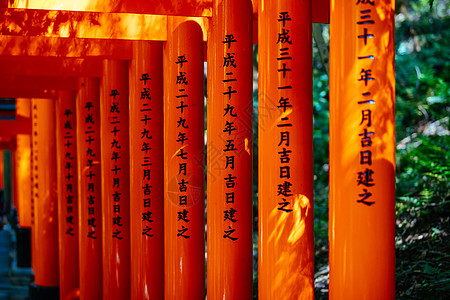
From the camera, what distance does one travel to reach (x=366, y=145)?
4262 mm

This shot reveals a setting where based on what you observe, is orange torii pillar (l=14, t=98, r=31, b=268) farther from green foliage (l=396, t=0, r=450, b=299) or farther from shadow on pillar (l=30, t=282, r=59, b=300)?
green foliage (l=396, t=0, r=450, b=299)

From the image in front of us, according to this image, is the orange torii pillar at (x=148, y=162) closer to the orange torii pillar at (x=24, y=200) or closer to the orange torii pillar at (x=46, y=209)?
the orange torii pillar at (x=46, y=209)

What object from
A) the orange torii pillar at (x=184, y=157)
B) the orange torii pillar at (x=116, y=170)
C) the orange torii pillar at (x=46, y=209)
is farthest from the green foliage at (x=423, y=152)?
the orange torii pillar at (x=46, y=209)

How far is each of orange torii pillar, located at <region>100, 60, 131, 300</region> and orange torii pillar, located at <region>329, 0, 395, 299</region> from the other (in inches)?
174

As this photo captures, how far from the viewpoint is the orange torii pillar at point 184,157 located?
21.8 ft

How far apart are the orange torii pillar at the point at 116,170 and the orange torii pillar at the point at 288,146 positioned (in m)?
3.55

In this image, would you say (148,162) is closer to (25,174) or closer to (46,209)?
(46,209)


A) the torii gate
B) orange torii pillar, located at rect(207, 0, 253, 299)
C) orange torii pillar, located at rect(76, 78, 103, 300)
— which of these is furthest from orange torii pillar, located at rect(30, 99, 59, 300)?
orange torii pillar, located at rect(207, 0, 253, 299)

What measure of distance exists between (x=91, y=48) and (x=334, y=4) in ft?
13.3

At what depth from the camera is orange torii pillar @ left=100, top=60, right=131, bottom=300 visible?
8359mm

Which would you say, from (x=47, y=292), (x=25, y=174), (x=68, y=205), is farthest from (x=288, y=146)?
(x=25, y=174)

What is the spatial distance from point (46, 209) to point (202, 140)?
545 cm

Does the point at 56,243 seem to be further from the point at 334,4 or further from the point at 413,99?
the point at 334,4

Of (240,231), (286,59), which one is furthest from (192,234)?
(286,59)
